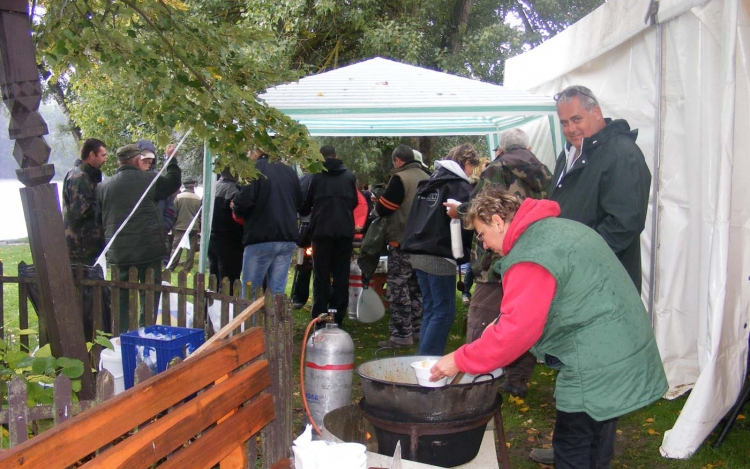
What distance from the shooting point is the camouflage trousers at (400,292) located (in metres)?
6.93

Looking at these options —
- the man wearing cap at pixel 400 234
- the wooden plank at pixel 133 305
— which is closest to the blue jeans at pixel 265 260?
the man wearing cap at pixel 400 234

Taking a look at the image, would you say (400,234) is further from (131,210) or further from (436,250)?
(131,210)

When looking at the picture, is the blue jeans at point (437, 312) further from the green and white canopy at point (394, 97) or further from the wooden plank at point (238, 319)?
the wooden plank at point (238, 319)

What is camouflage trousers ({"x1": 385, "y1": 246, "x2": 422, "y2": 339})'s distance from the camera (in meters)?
6.93

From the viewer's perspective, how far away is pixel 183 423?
2332 millimetres

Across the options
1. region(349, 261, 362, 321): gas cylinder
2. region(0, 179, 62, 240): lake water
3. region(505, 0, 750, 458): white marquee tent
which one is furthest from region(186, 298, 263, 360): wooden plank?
region(0, 179, 62, 240): lake water

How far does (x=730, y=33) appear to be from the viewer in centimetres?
416

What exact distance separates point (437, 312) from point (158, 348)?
2346mm

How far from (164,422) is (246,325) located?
2.02m

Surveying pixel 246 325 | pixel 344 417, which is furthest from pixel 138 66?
pixel 344 417

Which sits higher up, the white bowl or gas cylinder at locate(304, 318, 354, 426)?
the white bowl

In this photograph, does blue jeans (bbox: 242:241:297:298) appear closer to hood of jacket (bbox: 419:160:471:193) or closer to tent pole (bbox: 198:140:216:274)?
tent pole (bbox: 198:140:216:274)

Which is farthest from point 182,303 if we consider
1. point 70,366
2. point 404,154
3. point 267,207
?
point 404,154

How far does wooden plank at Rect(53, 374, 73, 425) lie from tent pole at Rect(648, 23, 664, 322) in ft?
13.4
